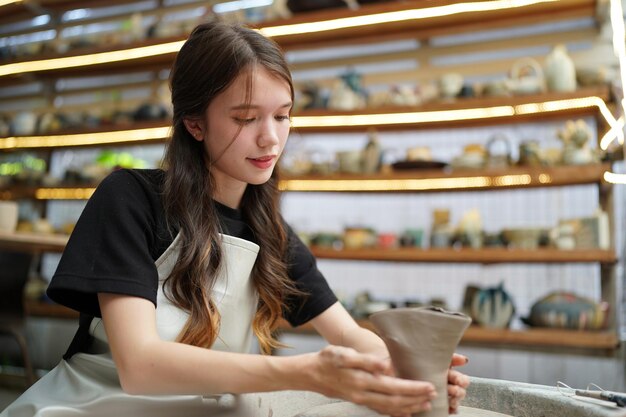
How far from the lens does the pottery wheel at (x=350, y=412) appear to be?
1.04m

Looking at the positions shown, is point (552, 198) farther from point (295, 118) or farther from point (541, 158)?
point (295, 118)

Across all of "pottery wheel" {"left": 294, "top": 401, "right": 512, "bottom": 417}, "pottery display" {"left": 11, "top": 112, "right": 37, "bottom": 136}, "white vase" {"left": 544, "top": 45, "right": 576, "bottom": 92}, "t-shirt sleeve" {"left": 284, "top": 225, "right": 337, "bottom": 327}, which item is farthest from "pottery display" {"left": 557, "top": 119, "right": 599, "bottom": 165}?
"pottery display" {"left": 11, "top": 112, "right": 37, "bottom": 136}

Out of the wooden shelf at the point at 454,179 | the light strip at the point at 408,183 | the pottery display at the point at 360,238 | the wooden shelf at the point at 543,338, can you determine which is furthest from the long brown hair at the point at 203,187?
the pottery display at the point at 360,238

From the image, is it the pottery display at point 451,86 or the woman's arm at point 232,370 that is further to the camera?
the pottery display at point 451,86

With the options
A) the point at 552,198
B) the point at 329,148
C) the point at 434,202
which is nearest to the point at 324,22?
the point at 329,148

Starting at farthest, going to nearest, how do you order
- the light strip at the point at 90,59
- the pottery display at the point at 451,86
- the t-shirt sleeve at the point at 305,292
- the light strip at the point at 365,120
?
the light strip at the point at 90,59 → the pottery display at the point at 451,86 → the light strip at the point at 365,120 → the t-shirt sleeve at the point at 305,292

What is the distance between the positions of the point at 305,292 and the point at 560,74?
8.77ft

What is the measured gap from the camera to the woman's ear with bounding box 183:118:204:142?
4.25 feet

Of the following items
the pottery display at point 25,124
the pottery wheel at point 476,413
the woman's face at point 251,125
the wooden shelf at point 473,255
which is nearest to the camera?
the pottery wheel at point 476,413

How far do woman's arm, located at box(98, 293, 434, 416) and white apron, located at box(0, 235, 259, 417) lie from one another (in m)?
0.13

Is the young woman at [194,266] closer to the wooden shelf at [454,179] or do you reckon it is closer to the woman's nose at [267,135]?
the woman's nose at [267,135]

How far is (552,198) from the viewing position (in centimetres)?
395

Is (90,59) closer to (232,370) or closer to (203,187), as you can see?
(203,187)

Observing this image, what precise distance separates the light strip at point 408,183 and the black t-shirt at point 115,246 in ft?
8.15
